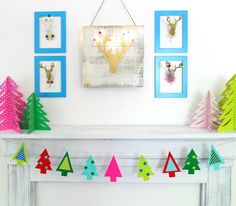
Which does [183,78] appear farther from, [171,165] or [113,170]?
[113,170]

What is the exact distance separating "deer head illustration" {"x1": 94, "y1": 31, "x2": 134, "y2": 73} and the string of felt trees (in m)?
0.52

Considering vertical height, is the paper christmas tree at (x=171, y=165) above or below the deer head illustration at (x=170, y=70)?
below

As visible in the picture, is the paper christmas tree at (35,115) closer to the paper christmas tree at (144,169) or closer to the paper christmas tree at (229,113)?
the paper christmas tree at (144,169)

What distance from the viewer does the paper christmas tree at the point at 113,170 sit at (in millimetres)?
1267

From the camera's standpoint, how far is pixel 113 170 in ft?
Answer: 4.17

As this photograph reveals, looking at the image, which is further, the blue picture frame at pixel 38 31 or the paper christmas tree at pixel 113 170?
the blue picture frame at pixel 38 31

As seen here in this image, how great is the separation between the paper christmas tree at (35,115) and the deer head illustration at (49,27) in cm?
35

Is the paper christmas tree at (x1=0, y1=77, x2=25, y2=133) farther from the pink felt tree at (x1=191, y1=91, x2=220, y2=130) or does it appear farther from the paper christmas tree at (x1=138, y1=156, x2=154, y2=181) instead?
the pink felt tree at (x1=191, y1=91, x2=220, y2=130)

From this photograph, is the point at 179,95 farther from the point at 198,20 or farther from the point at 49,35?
the point at 49,35

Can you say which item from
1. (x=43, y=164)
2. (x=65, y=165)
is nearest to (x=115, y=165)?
(x=65, y=165)

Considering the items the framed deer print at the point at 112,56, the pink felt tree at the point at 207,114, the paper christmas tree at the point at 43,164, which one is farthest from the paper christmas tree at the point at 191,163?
the paper christmas tree at the point at 43,164

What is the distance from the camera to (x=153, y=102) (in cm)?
139

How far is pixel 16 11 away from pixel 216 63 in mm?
1165

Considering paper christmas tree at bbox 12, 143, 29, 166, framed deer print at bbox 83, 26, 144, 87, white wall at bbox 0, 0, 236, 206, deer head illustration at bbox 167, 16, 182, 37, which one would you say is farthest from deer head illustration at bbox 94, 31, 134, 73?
paper christmas tree at bbox 12, 143, 29, 166
